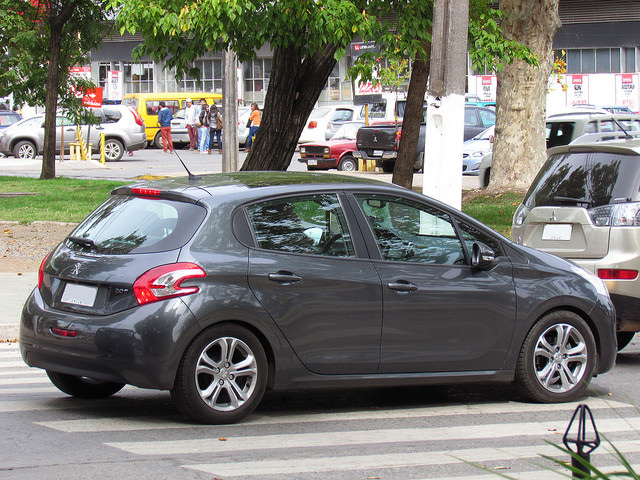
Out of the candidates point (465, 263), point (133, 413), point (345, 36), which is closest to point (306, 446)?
point (133, 413)

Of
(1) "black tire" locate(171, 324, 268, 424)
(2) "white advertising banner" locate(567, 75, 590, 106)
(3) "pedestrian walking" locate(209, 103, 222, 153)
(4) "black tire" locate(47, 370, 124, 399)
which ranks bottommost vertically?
(4) "black tire" locate(47, 370, 124, 399)

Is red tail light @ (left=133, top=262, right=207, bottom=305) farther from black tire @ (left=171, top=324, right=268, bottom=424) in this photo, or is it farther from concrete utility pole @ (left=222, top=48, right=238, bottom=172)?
concrete utility pole @ (left=222, top=48, right=238, bottom=172)

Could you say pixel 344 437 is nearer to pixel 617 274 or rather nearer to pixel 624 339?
pixel 617 274

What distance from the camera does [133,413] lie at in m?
6.66

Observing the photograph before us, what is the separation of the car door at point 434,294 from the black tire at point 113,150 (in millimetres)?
31006

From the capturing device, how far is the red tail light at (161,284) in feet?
19.8

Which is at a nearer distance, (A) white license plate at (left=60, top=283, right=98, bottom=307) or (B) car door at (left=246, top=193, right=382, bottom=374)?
(A) white license plate at (left=60, top=283, right=98, bottom=307)

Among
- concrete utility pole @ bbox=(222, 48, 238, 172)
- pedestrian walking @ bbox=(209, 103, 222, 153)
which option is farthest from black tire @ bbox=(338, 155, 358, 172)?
concrete utility pole @ bbox=(222, 48, 238, 172)

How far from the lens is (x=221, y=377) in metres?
6.17

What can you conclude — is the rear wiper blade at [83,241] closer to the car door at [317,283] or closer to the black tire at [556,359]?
the car door at [317,283]

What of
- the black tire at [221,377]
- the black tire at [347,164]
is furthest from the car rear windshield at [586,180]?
the black tire at [347,164]

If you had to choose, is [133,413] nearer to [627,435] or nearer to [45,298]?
[45,298]

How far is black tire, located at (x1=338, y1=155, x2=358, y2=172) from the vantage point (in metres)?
31.6

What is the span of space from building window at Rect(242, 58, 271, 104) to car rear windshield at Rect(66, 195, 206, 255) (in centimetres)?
6178
